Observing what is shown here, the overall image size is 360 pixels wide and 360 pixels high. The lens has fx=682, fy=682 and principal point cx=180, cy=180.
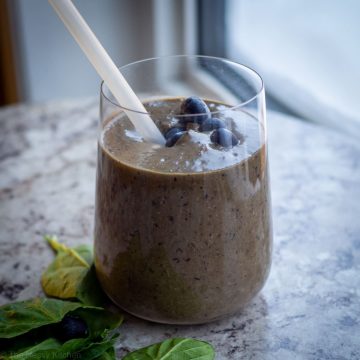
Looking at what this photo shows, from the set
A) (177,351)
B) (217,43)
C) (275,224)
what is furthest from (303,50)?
(177,351)

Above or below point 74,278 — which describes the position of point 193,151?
above

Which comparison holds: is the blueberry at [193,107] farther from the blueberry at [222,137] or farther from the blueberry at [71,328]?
the blueberry at [71,328]

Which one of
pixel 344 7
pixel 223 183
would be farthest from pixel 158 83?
pixel 344 7

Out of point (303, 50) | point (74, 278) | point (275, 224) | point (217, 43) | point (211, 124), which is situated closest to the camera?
point (211, 124)

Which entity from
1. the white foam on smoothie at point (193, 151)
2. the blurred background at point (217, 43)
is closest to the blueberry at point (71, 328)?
the white foam on smoothie at point (193, 151)

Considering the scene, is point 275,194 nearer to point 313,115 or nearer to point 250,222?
point 250,222

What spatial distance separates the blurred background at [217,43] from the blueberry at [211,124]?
2.53 feet

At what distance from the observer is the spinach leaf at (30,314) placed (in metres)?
0.77

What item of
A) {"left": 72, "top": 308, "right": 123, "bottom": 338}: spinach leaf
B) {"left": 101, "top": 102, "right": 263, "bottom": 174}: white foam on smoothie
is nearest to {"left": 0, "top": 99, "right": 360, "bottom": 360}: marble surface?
{"left": 72, "top": 308, "right": 123, "bottom": 338}: spinach leaf

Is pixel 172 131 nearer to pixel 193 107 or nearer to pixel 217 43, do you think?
pixel 193 107

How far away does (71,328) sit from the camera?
78 cm

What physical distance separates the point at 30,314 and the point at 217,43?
47.9 inches

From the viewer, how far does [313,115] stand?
1.61 m

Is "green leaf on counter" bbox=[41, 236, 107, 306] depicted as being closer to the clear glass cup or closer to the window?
the clear glass cup
